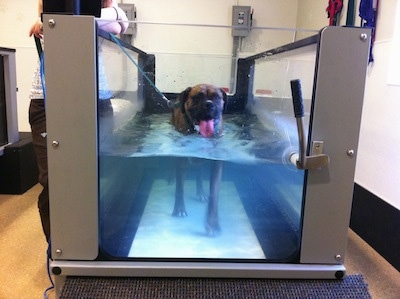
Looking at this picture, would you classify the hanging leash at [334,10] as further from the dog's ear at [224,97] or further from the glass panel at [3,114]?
the glass panel at [3,114]

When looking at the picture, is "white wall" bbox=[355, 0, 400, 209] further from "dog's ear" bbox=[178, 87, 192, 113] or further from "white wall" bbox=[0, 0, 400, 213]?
"dog's ear" bbox=[178, 87, 192, 113]

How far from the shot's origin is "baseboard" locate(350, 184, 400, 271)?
169 centimetres

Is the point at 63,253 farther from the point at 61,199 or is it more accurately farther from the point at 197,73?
the point at 197,73

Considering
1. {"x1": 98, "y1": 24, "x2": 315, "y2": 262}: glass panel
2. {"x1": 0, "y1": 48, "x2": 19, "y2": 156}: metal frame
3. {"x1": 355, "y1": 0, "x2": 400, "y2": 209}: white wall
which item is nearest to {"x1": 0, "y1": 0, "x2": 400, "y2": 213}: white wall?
{"x1": 355, "y1": 0, "x2": 400, "y2": 209}: white wall

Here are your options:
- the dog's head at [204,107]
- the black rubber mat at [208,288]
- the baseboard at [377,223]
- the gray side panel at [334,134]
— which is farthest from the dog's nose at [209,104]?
the baseboard at [377,223]

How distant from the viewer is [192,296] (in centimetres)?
81

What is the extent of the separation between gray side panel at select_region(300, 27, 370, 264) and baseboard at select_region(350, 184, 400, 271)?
1012mm

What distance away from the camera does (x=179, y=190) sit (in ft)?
3.81

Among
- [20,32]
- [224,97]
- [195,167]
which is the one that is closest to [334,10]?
[224,97]

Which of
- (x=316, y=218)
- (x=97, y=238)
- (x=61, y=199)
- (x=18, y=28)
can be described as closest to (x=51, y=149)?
(x=61, y=199)

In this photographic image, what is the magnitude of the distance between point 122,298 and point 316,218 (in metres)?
0.48

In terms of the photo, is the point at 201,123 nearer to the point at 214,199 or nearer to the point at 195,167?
the point at 195,167

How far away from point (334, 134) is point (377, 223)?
4.19 ft

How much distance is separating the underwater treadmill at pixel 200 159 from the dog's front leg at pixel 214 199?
0.02 meters
